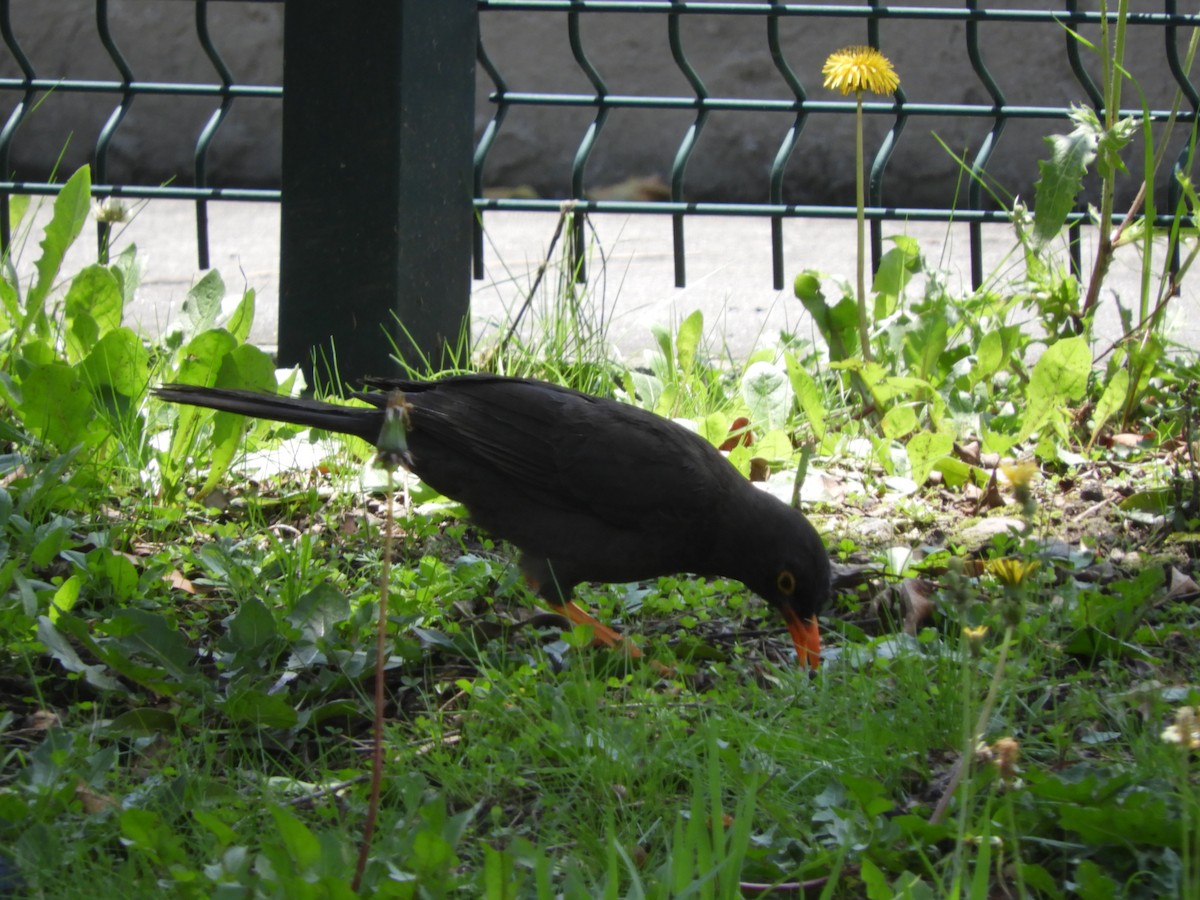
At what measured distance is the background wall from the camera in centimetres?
1100

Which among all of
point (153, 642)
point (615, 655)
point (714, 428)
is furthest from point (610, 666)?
point (714, 428)

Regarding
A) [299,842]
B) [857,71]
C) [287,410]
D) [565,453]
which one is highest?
[857,71]

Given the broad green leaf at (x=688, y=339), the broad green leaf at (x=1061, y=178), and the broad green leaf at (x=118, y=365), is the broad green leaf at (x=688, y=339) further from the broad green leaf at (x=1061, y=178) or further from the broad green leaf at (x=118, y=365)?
the broad green leaf at (x=118, y=365)

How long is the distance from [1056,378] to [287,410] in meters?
2.37

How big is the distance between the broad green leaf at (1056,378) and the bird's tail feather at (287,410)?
2.07 metres

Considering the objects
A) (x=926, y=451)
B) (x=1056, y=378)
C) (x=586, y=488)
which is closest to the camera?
(x=586, y=488)

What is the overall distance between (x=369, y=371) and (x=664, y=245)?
4.45m

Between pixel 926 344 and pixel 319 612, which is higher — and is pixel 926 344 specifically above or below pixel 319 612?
above

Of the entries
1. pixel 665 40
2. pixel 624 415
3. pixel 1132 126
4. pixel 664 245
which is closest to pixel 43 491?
pixel 624 415

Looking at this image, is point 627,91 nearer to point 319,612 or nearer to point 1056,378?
point 1056,378

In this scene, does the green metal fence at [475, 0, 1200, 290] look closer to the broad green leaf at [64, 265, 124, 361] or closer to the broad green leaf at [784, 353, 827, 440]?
the broad green leaf at [784, 353, 827, 440]

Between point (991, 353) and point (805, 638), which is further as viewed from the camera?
point (991, 353)

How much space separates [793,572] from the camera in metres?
3.36

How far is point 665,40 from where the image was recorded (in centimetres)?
1109
